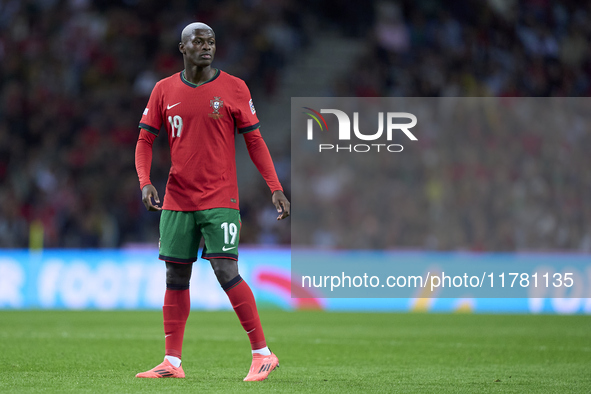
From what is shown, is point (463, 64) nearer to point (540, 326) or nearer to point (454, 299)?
point (454, 299)

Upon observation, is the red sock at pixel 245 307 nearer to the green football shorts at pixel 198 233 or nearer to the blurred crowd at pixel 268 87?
the green football shorts at pixel 198 233

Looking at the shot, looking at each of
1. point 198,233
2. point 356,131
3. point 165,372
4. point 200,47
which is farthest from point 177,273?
point 356,131

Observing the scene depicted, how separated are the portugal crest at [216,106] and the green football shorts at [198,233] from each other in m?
0.54

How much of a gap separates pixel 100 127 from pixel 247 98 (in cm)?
1202

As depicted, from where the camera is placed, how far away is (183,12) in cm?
1872

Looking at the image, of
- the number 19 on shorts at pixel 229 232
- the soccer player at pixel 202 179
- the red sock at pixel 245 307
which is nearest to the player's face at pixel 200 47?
the soccer player at pixel 202 179

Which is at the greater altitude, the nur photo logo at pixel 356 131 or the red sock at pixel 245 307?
the nur photo logo at pixel 356 131

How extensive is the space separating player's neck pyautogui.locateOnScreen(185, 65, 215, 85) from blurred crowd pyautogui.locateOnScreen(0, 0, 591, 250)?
338 inches

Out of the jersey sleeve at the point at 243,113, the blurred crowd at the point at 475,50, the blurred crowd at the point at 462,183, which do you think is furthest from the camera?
the blurred crowd at the point at 475,50

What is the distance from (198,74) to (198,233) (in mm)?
924

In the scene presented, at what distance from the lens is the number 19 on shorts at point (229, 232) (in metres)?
5.11

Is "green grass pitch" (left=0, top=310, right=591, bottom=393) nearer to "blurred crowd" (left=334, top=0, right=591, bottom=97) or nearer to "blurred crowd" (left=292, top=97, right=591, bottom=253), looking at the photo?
"blurred crowd" (left=292, top=97, right=591, bottom=253)

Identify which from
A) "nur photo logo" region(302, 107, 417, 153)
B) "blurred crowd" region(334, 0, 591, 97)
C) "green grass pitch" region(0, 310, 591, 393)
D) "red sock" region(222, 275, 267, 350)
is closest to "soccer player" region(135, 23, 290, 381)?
"red sock" region(222, 275, 267, 350)

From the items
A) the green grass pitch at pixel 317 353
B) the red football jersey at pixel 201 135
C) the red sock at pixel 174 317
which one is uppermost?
the red football jersey at pixel 201 135
